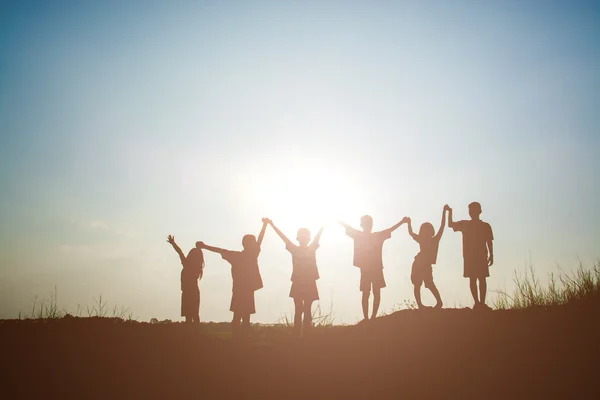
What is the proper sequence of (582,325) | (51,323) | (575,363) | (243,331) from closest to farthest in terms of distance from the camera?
(575,363)
(582,325)
(243,331)
(51,323)

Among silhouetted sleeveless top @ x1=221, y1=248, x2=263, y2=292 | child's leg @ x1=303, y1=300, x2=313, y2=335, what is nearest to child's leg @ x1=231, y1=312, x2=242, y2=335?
silhouetted sleeveless top @ x1=221, y1=248, x2=263, y2=292

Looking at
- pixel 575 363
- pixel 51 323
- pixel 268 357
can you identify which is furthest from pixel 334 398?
pixel 51 323

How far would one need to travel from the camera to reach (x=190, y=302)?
526 inches

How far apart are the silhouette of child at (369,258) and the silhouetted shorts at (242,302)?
3.05 metres

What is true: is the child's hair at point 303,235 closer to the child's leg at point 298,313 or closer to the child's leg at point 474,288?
the child's leg at point 298,313

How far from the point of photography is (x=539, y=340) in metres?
10.2

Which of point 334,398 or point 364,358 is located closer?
point 334,398

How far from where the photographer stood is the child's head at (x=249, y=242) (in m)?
11.7

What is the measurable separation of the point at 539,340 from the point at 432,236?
3.82 m

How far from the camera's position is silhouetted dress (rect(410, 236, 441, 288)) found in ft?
42.4

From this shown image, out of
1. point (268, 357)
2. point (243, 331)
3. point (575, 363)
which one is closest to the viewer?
point (575, 363)

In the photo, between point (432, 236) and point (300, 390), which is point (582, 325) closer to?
→ point (432, 236)

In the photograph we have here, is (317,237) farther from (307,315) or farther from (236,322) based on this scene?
(236,322)

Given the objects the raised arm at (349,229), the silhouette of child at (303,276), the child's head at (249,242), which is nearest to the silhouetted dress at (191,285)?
the child's head at (249,242)
